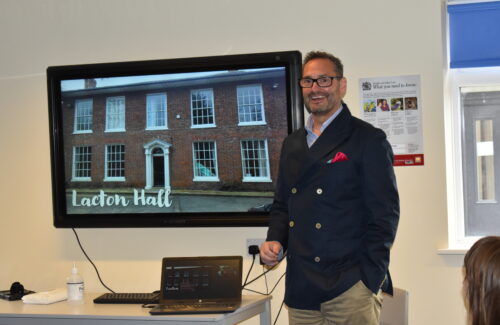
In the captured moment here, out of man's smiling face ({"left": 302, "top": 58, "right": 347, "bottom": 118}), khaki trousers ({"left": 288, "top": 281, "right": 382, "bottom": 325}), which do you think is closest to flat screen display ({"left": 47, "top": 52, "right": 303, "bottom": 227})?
man's smiling face ({"left": 302, "top": 58, "right": 347, "bottom": 118})

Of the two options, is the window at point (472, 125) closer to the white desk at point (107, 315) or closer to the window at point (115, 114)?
the white desk at point (107, 315)

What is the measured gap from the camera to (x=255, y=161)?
A: 3590 mm

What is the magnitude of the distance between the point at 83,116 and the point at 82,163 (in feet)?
0.88

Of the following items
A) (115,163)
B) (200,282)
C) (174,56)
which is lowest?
(200,282)

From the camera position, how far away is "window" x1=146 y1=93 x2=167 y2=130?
3.69 m

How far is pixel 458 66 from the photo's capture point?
364 centimetres

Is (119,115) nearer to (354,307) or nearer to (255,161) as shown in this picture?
(255,161)

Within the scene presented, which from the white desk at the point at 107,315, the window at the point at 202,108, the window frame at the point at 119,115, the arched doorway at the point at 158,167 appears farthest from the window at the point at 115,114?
the white desk at the point at 107,315

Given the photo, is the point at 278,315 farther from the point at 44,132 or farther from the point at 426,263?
the point at 44,132

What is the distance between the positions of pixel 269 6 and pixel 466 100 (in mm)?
1211

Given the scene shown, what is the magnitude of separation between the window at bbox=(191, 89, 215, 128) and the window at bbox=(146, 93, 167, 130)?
16cm

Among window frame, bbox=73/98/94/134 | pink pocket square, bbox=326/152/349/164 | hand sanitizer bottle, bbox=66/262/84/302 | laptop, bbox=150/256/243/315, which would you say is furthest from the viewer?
window frame, bbox=73/98/94/134

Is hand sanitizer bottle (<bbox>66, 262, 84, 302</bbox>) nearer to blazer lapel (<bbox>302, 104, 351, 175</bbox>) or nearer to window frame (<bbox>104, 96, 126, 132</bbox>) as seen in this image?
window frame (<bbox>104, 96, 126, 132</bbox>)

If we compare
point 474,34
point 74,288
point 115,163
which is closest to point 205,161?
point 115,163
